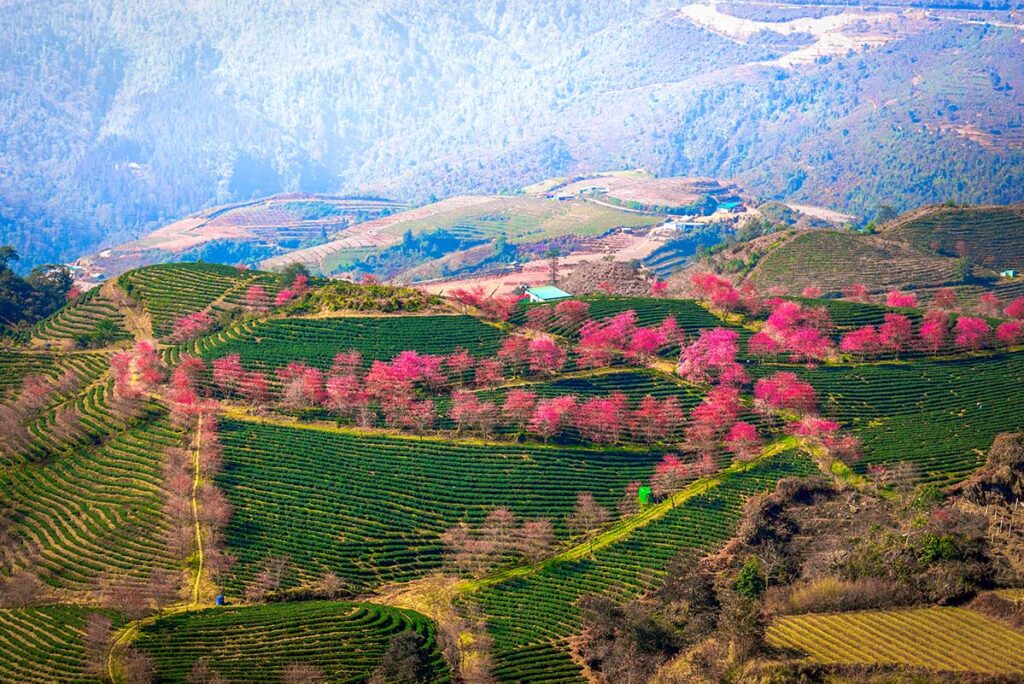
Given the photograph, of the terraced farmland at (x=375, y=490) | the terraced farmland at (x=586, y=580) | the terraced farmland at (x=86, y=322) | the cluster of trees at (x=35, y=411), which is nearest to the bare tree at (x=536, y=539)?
the terraced farmland at (x=375, y=490)

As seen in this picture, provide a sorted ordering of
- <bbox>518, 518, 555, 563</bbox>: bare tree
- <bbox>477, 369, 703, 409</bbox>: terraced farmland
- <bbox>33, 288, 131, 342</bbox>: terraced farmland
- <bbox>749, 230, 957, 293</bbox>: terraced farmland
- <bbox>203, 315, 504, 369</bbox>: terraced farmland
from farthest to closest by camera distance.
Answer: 1. <bbox>749, 230, 957, 293</bbox>: terraced farmland
2. <bbox>33, 288, 131, 342</bbox>: terraced farmland
3. <bbox>203, 315, 504, 369</bbox>: terraced farmland
4. <bbox>477, 369, 703, 409</bbox>: terraced farmland
5. <bbox>518, 518, 555, 563</bbox>: bare tree

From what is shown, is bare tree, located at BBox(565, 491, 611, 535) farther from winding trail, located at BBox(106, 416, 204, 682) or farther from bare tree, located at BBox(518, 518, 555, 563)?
winding trail, located at BBox(106, 416, 204, 682)

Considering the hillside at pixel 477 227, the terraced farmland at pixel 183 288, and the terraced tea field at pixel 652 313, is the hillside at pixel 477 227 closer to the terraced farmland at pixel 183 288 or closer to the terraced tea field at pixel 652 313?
the terraced farmland at pixel 183 288

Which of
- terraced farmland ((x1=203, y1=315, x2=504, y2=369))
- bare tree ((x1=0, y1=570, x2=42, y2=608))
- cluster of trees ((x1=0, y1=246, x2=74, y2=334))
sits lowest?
cluster of trees ((x1=0, y1=246, x2=74, y2=334))

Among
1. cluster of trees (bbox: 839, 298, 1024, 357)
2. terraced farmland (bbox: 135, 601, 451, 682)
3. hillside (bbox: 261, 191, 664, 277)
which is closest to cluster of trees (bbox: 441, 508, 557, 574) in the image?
terraced farmland (bbox: 135, 601, 451, 682)

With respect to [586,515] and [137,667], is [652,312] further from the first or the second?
[137,667]
